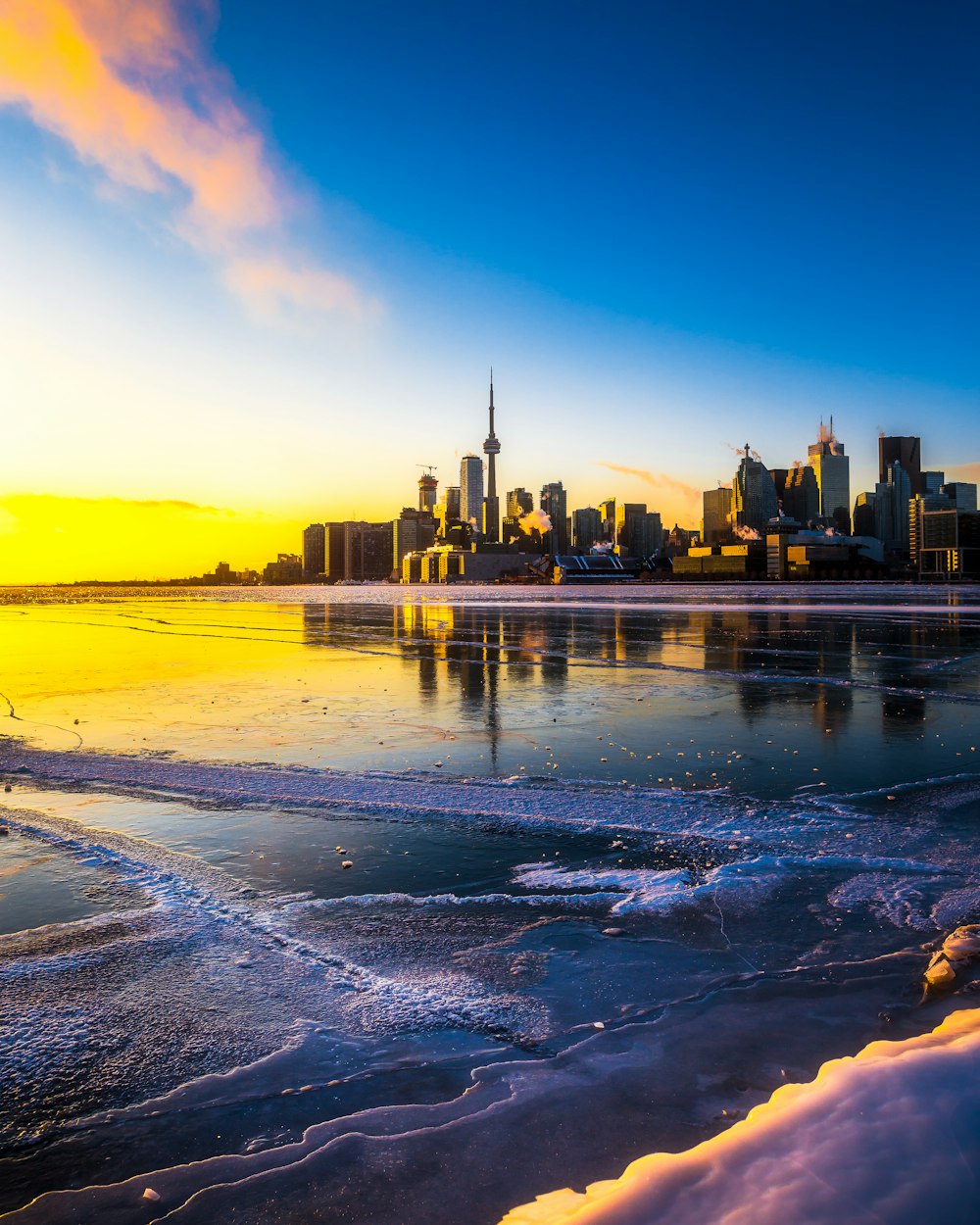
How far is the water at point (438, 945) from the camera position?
2.61 metres

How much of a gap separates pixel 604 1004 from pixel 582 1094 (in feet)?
2.03

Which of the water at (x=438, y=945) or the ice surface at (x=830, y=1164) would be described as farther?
the water at (x=438, y=945)

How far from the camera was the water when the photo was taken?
8.55 ft

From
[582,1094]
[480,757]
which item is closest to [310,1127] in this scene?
[582,1094]

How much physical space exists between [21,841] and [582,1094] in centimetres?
473

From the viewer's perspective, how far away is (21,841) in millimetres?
5730

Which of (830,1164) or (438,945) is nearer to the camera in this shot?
(830,1164)

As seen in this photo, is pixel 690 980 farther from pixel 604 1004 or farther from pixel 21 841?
pixel 21 841

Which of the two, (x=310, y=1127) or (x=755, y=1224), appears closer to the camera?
(x=755, y=1224)

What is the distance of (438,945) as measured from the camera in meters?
4.01

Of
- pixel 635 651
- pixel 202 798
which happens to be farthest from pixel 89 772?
pixel 635 651

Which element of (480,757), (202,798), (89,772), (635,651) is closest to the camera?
(202,798)

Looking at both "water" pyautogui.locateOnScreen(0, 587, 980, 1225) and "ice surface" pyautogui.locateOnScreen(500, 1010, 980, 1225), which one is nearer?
"ice surface" pyautogui.locateOnScreen(500, 1010, 980, 1225)

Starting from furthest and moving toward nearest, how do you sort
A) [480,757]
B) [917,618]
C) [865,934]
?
[917,618] → [480,757] → [865,934]
